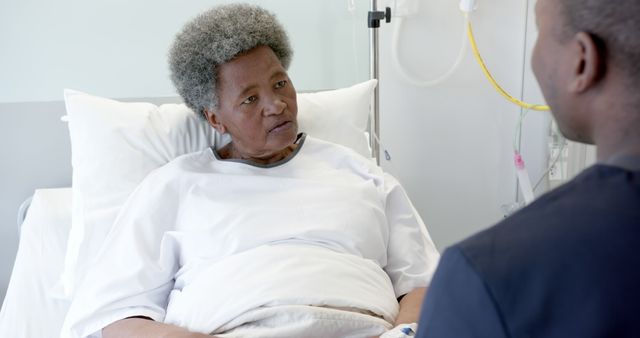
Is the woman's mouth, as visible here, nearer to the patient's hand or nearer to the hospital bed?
the hospital bed

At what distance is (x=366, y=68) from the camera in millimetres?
2363

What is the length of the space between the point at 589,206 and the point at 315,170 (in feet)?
3.37

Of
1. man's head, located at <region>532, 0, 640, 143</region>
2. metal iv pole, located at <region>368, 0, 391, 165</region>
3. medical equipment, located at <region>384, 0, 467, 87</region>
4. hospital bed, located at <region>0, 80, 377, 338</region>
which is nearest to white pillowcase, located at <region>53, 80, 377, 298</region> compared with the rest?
hospital bed, located at <region>0, 80, 377, 338</region>

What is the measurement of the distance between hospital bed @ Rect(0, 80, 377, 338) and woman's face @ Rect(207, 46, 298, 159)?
221 mm

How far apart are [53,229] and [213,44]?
759mm

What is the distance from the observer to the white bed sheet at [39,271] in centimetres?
153

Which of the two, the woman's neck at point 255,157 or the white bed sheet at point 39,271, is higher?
the woman's neck at point 255,157

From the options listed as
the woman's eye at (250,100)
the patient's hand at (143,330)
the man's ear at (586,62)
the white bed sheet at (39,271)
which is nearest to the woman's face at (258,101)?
the woman's eye at (250,100)

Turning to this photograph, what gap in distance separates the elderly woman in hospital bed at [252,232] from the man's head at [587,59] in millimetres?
640

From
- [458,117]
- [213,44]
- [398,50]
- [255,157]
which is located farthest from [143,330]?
[458,117]

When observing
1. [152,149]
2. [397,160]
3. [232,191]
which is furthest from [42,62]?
[397,160]

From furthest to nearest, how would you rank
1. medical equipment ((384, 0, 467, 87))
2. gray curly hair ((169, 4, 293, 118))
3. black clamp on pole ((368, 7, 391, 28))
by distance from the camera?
1. medical equipment ((384, 0, 467, 87))
2. black clamp on pole ((368, 7, 391, 28))
3. gray curly hair ((169, 4, 293, 118))

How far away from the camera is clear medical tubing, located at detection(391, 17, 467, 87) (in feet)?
7.80

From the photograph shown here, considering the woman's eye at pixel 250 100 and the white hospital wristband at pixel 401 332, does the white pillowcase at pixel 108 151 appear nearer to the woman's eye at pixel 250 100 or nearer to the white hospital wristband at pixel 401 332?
the woman's eye at pixel 250 100
